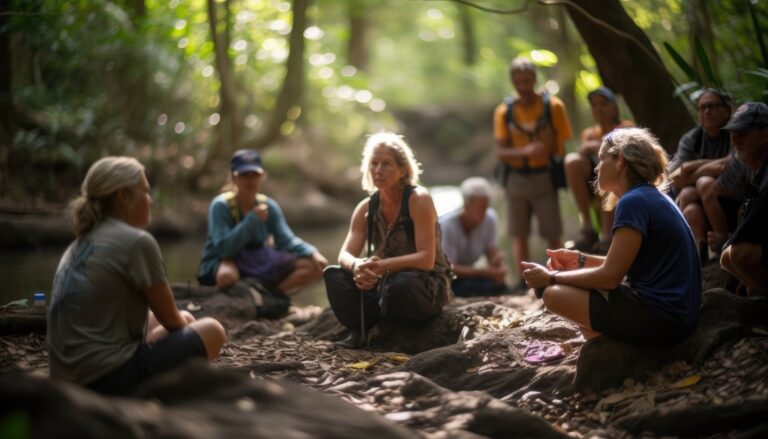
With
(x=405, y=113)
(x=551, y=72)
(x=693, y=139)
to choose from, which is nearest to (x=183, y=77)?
(x=551, y=72)

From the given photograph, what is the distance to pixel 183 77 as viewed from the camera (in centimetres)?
1309

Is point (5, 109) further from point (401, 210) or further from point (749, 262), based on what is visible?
point (749, 262)

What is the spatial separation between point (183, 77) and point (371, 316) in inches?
357

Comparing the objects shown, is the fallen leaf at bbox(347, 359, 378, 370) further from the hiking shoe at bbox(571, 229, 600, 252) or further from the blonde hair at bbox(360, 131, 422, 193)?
the hiking shoe at bbox(571, 229, 600, 252)

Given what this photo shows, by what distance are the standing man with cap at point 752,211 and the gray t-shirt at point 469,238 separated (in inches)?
115

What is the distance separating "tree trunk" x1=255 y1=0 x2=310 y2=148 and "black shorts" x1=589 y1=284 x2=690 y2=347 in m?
9.26

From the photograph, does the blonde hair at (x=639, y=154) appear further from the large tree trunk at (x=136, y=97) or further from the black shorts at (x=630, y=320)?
the large tree trunk at (x=136, y=97)

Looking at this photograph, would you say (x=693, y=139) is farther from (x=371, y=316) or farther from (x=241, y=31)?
(x=241, y=31)

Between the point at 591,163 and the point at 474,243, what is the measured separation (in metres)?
1.22

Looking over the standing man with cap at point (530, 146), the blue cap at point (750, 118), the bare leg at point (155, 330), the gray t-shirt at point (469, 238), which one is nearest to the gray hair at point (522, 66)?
the standing man with cap at point (530, 146)

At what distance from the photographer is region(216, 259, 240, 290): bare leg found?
6.18 m

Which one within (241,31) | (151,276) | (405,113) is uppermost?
(241,31)

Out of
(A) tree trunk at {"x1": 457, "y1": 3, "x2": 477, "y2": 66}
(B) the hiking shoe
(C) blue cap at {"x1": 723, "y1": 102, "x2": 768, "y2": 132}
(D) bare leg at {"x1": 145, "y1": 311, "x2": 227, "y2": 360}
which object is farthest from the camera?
(A) tree trunk at {"x1": 457, "y1": 3, "x2": 477, "y2": 66}

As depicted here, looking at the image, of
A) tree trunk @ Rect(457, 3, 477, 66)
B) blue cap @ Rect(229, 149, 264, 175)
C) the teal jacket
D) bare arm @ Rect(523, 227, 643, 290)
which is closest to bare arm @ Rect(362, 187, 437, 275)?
bare arm @ Rect(523, 227, 643, 290)
